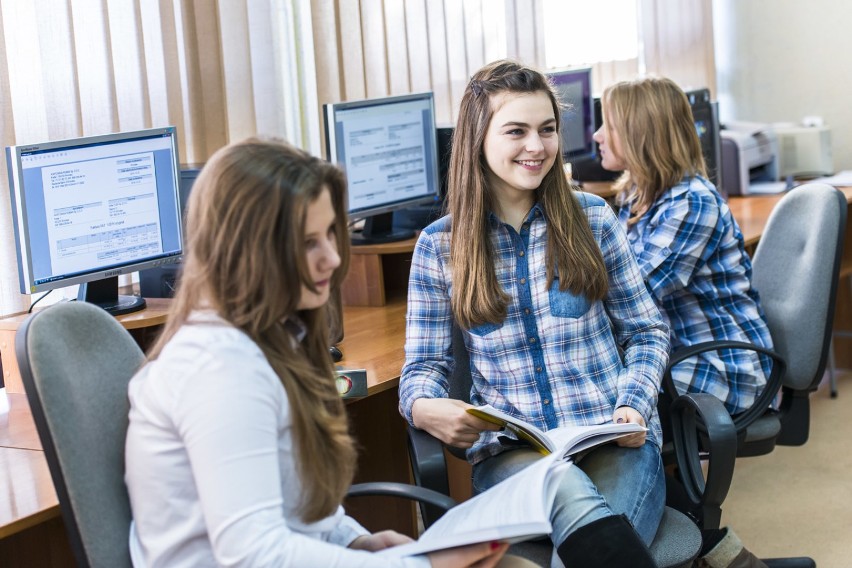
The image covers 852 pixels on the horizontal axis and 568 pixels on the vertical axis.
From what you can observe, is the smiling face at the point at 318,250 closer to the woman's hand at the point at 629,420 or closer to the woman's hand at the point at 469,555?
the woman's hand at the point at 469,555

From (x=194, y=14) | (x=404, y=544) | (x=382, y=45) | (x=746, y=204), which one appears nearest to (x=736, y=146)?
(x=746, y=204)

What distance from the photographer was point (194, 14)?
2.90 metres

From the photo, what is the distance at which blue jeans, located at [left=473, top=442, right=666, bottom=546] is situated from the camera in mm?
1685

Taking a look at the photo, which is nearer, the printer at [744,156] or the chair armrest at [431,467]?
the chair armrest at [431,467]

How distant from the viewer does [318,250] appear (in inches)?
52.0

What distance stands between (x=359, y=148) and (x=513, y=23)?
57.1 inches

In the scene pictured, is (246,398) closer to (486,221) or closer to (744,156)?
(486,221)

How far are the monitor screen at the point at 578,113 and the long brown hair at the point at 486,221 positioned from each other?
162cm

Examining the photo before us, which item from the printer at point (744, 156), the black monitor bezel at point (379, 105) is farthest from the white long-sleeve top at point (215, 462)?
the printer at point (744, 156)

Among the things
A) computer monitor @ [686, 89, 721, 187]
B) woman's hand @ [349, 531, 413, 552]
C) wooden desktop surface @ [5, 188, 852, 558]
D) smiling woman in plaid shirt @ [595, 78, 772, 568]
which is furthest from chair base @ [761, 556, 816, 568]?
computer monitor @ [686, 89, 721, 187]

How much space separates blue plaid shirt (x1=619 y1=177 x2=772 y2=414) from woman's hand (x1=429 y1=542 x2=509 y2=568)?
120cm

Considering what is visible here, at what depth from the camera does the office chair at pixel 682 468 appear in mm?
1758

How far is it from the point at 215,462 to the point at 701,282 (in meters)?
1.59

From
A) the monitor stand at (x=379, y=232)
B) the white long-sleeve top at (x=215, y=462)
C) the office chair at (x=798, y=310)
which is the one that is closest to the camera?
the white long-sleeve top at (x=215, y=462)
